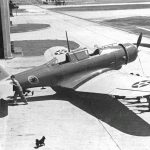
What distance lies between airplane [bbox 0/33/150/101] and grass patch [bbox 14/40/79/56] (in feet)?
33.9

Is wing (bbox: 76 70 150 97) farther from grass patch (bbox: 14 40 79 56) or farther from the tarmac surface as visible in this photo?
grass patch (bbox: 14 40 79 56)

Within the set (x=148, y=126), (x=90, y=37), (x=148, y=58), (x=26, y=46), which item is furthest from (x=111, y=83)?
(x=90, y=37)

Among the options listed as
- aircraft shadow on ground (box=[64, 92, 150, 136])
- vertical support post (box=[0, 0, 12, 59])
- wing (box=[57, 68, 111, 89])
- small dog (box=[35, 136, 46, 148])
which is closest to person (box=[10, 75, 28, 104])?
wing (box=[57, 68, 111, 89])

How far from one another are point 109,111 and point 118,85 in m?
1.10

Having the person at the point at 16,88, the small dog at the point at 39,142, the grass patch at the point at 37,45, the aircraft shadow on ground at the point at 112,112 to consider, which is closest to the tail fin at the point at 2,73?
the person at the point at 16,88

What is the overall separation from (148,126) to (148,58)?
11668 mm

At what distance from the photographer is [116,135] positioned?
10648mm

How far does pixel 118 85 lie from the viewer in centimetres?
1247

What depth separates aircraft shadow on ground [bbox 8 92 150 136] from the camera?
36.7ft

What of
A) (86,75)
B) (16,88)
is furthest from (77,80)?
(16,88)

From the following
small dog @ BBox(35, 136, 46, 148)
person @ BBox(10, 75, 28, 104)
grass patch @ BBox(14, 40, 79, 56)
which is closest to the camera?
small dog @ BBox(35, 136, 46, 148)

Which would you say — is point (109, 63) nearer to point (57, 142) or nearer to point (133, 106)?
point (133, 106)

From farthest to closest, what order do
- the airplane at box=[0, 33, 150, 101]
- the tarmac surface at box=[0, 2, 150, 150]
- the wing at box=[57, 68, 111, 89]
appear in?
the wing at box=[57, 68, 111, 89], the airplane at box=[0, 33, 150, 101], the tarmac surface at box=[0, 2, 150, 150]

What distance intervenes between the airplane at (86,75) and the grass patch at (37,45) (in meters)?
10.3
